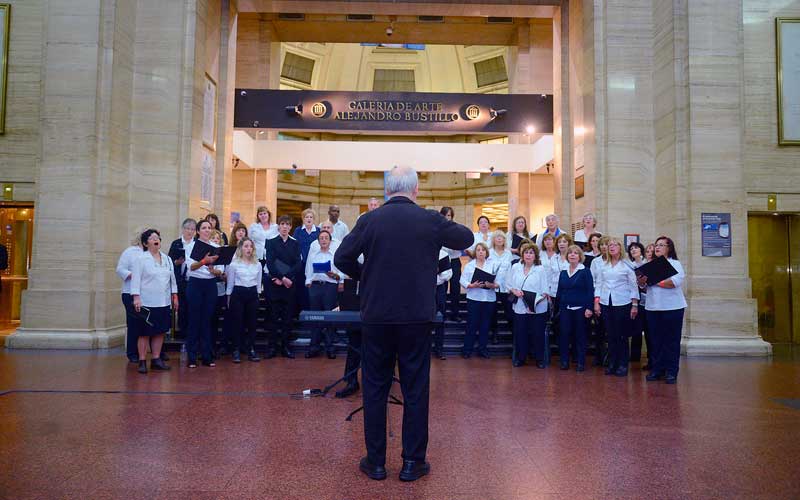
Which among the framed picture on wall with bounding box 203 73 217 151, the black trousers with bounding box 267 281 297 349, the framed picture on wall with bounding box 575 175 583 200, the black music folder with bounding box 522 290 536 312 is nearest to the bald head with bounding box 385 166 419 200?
the black music folder with bounding box 522 290 536 312

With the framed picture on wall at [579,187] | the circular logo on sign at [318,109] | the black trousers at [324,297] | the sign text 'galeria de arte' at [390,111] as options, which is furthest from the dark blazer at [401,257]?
the circular logo on sign at [318,109]

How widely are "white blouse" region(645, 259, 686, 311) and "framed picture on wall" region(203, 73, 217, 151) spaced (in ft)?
26.4

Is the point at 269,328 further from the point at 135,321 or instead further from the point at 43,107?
the point at 43,107

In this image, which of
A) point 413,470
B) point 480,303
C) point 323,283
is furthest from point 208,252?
point 413,470

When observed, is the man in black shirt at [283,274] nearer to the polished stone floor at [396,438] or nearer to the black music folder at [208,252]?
the black music folder at [208,252]

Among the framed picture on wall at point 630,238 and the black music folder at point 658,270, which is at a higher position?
the framed picture on wall at point 630,238

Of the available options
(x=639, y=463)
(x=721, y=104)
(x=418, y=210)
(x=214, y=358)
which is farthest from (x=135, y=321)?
(x=721, y=104)

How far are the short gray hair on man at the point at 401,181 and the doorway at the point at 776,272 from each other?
8.37 meters

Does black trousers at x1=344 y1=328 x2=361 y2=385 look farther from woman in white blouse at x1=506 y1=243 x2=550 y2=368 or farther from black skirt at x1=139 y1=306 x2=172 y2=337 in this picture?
Answer: woman in white blouse at x1=506 y1=243 x2=550 y2=368

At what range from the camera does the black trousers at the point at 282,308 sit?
7.57 metres

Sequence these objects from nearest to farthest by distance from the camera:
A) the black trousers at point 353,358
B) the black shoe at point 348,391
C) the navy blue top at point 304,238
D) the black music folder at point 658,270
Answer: the black trousers at point 353,358
the black shoe at point 348,391
the black music folder at point 658,270
the navy blue top at point 304,238

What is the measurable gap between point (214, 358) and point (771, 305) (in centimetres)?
913

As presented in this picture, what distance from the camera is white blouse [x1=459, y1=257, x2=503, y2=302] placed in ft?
25.4

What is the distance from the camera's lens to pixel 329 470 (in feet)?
10.8
